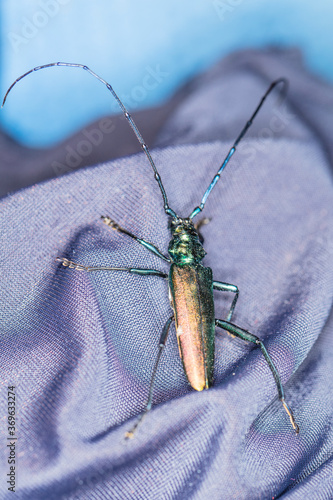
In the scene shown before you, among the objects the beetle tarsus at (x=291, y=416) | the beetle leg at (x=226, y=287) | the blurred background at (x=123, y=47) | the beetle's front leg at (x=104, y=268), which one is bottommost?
the beetle tarsus at (x=291, y=416)

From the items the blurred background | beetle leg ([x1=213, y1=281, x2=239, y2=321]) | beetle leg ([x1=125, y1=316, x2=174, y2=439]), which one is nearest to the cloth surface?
beetle leg ([x1=125, y1=316, x2=174, y2=439])

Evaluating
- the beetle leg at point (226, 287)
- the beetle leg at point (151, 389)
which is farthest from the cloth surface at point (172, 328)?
the beetle leg at point (226, 287)

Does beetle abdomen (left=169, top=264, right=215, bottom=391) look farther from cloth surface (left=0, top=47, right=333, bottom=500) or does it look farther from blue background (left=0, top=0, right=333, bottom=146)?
blue background (left=0, top=0, right=333, bottom=146)

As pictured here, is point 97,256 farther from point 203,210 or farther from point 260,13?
point 260,13

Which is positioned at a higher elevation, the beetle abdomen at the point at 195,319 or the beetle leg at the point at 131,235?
the beetle leg at the point at 131,235

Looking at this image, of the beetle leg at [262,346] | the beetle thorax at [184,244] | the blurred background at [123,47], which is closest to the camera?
the beetle leg at [262,346]

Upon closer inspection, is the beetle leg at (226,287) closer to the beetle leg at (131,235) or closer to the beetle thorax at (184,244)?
the beetle thorax at (184,244)

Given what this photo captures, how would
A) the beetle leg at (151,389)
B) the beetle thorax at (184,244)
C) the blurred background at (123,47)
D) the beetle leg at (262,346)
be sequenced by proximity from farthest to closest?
1. the blurred background at (123,47)
2. the beetle thorax at (184,244)
3. the beetle leg at (262,346)
4. the beetle leg at (151,389)

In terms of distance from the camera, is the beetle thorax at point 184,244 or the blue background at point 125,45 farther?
the blue background at point 125,45
